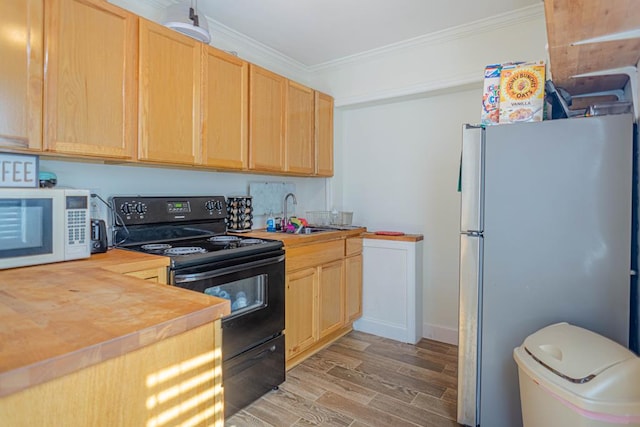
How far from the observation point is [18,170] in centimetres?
150

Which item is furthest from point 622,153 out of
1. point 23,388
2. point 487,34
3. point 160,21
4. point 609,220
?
point 160,21

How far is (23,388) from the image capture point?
0.57m

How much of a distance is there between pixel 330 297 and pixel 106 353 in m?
2.18

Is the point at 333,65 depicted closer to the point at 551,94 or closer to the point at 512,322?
the point at 551,94

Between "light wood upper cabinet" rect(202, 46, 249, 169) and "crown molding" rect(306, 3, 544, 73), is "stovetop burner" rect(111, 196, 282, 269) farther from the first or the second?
"crown molding" rect(306, 3, 544, 73)

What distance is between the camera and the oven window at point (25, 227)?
132cm

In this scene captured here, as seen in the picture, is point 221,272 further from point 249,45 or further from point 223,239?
point 249,45

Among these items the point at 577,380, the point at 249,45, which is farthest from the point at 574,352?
the point at 249,45

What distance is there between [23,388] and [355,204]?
3.04 meters

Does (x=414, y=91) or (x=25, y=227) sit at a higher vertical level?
(x=414, y=91)

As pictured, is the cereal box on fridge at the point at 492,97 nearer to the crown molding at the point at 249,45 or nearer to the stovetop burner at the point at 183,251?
the stovetop burner at the point at 183,251

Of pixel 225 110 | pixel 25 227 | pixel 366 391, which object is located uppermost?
pixel 225 110

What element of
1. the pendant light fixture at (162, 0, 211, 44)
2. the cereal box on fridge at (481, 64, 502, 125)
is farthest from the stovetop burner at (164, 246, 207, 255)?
the cereal box on fridge at (481, 64, 502, 125)

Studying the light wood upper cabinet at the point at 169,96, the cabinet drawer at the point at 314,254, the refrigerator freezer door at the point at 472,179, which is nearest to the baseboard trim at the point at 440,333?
the cabinet drawer at the point at 314,254
